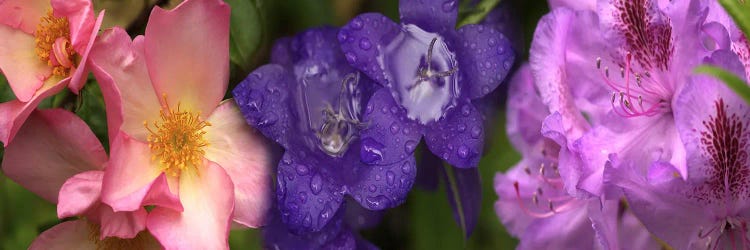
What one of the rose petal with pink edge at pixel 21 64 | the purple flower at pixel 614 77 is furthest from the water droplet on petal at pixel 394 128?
the rose petal with pink edge at pixel 21 64

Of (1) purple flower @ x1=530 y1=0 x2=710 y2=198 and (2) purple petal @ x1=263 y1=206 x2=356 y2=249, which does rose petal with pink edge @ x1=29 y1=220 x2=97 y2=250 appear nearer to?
(2) purple petal @ x1=263 y1=206 x2=356 y2=249

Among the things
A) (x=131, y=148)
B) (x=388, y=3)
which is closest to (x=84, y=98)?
(x=131, y=148)

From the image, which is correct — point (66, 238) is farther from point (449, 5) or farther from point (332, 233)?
point (449, 5)

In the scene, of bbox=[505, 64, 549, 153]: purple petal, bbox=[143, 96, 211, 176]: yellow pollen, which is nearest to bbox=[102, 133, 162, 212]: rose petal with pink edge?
bbox=[143, 96, 211, 176]: yellow pollen

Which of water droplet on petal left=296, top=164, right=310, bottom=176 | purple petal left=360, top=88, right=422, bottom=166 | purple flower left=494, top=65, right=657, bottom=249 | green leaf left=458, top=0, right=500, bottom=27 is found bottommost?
purple flower left=494, top=65, right=657, bottom=249

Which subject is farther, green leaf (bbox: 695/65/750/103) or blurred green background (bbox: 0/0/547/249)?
blurred green background (bbox: 0/0/547/249)

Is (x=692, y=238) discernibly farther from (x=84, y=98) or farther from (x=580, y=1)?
(x=84, y=98)
